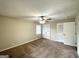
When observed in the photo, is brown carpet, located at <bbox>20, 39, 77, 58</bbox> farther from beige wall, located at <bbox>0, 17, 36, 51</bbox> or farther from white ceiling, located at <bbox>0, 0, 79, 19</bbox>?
white ceiling, located at <bbox>0, 0, 79, 19</bbox>

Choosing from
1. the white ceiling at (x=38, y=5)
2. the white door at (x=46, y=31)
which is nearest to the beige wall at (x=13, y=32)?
the white ceiling at (x=38, y=5)

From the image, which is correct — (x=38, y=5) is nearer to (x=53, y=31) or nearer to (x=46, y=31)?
(x=53, y=31)

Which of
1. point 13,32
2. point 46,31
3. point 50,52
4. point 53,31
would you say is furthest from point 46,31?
point 50,52

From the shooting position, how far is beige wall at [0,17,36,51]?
4.22 meters

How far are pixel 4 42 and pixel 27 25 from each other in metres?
2.97

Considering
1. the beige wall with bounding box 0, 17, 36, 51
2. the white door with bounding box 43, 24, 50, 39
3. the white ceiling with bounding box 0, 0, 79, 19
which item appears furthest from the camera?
the white door with bounding box 43, 24, 50, 39

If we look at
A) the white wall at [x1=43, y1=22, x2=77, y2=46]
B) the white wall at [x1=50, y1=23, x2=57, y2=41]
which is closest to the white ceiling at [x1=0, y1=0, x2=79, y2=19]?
the white wall at [x1=43, y1=22, x2=77, y2=46]

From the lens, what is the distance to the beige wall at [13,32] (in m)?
4.22

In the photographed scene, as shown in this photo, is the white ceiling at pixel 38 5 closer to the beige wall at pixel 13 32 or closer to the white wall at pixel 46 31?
the beige wall at pixel 13 32

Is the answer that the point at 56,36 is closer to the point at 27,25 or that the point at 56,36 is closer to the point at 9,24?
the point at 27,25

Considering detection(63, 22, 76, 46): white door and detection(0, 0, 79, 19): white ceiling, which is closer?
detection(0, 0, 79, 19): white ceiling

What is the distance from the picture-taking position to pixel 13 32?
4.98 m

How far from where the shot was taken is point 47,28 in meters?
8.33

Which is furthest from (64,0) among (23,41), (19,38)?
(23,41)
